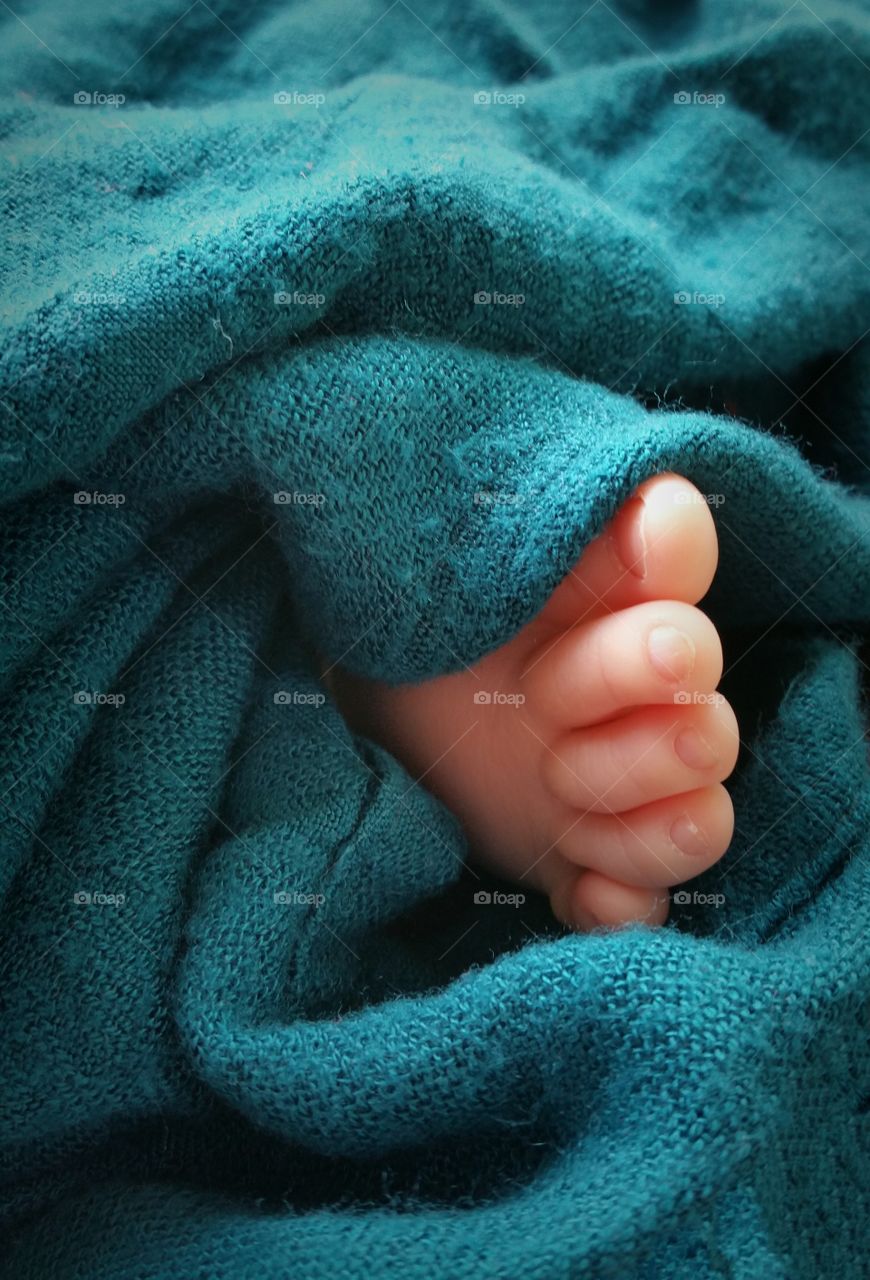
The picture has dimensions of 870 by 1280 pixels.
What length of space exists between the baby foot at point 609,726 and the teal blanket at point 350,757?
0.02m

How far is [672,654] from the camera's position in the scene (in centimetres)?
45

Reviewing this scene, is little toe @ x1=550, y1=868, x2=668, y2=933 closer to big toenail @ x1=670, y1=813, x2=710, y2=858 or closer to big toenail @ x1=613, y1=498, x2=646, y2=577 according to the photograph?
big toenail @ x1=670, y1=813, x2=710, y2=858

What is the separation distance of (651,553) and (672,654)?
1.8 inches

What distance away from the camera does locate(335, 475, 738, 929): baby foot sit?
1.52 feet

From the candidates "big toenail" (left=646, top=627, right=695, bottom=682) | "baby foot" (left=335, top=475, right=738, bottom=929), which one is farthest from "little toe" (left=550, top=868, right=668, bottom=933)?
"big toenail" (left=646, top=627, right=695, bottom=682)

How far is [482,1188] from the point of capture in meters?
0.46

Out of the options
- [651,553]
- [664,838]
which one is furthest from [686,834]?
[651,553]

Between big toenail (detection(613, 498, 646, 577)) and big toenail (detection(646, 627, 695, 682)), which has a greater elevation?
big toenail (detection(613, 498, 646, 577))

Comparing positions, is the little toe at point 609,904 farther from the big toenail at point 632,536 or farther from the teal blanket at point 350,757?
the big toenail at point 632,536

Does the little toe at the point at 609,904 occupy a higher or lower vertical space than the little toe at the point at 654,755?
lower

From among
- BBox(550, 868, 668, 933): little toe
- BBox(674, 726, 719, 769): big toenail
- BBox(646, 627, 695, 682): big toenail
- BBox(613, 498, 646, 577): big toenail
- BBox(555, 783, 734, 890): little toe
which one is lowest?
BBox(550, 868, 668, 933): little toe

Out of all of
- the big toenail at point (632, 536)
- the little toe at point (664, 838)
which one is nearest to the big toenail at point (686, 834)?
the little toe at point (664, 838)

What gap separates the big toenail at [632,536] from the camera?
0.46 meters

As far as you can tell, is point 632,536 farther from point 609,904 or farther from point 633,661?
point 609,904
